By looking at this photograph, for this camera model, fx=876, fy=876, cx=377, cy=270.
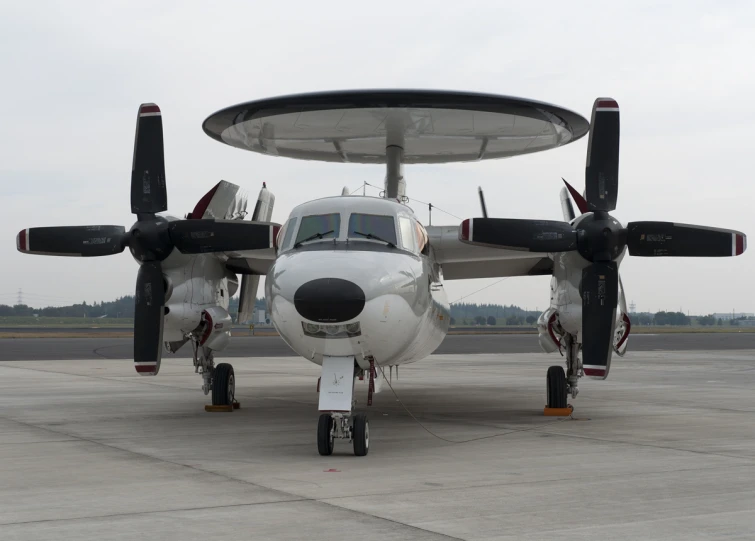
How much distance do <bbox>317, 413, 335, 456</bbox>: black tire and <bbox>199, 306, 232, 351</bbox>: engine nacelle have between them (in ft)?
20.0

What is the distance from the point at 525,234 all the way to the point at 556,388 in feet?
12.3

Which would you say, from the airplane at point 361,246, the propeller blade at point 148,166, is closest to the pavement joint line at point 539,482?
the airplane at point 361,246

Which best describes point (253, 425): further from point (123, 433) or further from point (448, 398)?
point (448, 398)

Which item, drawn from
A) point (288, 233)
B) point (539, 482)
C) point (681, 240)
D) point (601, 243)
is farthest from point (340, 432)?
point (681, 240)

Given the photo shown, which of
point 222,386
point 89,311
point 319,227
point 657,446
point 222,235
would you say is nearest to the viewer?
point 657,446

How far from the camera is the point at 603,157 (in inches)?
620

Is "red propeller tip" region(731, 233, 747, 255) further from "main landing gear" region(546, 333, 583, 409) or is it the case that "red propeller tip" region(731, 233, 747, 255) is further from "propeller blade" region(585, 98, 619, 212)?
"main landing gear" region(546, 333, 583, 409)

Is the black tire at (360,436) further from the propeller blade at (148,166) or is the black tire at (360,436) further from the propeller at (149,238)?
the propeller blade at (148,166)

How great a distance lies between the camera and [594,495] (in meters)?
8.62

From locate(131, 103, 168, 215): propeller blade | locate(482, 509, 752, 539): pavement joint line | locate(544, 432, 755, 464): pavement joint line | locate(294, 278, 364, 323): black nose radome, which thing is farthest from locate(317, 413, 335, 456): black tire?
locate(131, 103, 168, 215): propeller blade

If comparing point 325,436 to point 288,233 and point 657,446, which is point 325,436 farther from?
point 657,446

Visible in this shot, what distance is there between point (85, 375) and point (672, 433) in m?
21.0

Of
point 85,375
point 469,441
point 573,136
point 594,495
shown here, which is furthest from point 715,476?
point 85,375

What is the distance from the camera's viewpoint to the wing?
1698 centimetres
